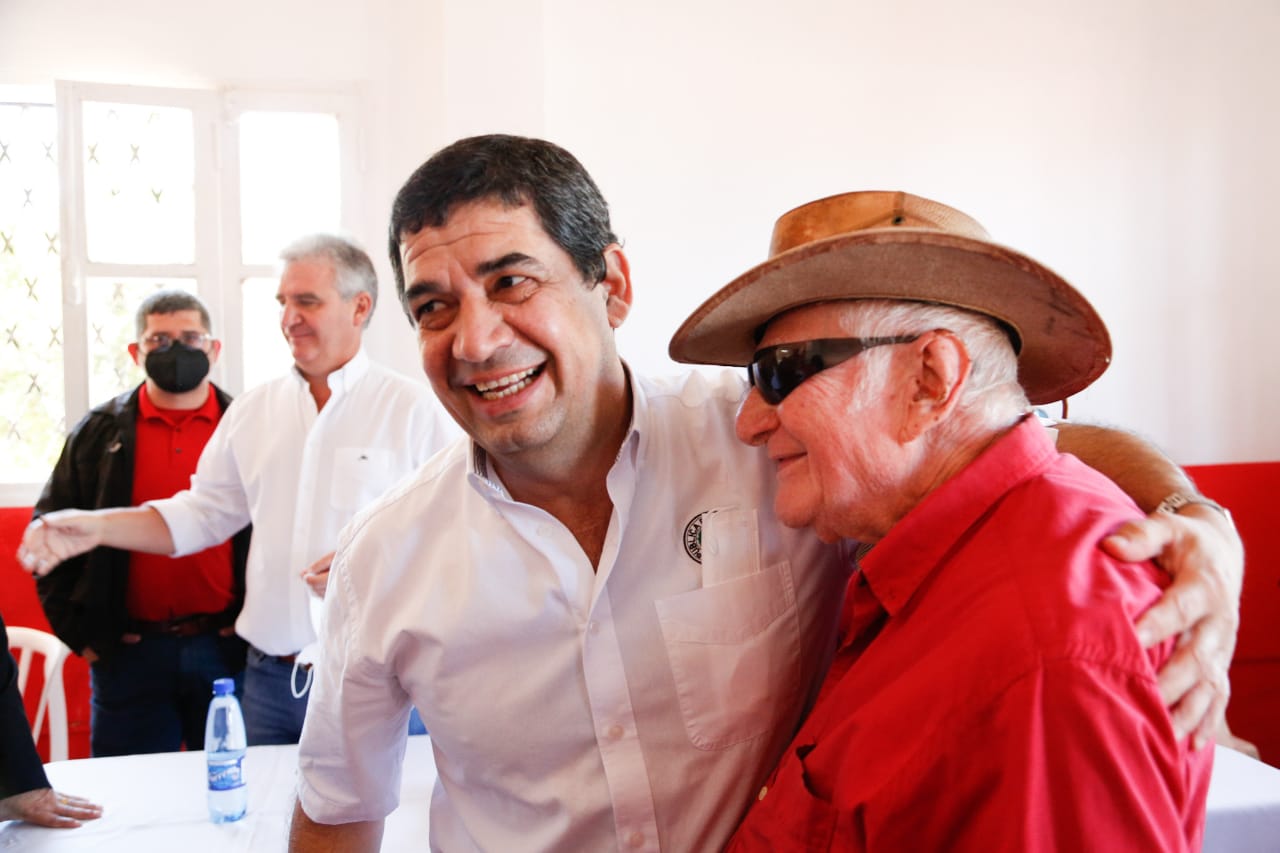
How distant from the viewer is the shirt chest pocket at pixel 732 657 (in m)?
1.33

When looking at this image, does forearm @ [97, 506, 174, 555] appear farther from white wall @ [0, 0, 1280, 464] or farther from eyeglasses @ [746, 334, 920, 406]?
eyeglasses @ [746, 334, 920, 406]

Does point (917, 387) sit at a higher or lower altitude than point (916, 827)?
higher

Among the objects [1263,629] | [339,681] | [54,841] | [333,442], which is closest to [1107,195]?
[1263,629]


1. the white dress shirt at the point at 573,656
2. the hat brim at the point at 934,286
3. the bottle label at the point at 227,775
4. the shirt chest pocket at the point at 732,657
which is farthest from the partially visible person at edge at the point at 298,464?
the hat brim at the point at 934,286

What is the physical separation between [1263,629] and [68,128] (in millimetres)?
6128

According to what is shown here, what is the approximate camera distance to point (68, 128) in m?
4.29

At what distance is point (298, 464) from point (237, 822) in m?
1.36

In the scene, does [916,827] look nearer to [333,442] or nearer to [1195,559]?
[1195,559]

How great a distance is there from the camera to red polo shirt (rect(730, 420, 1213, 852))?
798 millimetres

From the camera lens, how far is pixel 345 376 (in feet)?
10.1

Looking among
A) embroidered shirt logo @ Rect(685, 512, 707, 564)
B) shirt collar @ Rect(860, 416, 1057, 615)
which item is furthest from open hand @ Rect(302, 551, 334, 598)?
shirt collar @ Rect(860, 416, 1057, 615)

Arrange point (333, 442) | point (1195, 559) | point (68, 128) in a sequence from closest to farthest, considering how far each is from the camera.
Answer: point (1195, 559), point (333, 442), point (68, 128)

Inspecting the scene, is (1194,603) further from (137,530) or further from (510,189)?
(137,530)

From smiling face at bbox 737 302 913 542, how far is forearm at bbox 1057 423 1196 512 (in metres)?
0.33
